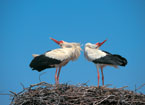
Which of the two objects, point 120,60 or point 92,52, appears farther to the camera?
point 92,52

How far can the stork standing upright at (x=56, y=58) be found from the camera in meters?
7.61

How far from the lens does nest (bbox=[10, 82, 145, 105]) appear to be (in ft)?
18.1

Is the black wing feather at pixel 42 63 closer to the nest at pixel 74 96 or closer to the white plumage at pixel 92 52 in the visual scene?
the white plumage at pixel 92 52

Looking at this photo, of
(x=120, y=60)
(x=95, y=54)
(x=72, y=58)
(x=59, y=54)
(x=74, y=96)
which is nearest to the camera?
(x=74, y=96)

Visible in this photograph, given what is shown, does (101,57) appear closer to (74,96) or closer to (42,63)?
(42,63)

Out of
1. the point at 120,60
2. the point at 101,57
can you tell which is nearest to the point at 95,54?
the point at 101,57

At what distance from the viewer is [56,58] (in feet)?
25.1

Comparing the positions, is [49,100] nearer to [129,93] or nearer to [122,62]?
[129,93]

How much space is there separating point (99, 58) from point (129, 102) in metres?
1.93

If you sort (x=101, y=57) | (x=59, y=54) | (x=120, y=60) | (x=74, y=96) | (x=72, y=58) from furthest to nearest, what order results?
(x=72, y=58) → (x=59, y=54) → (x=101, y=57) → (x=120, y=60) → (x=74, y=96)

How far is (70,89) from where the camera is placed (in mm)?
5812

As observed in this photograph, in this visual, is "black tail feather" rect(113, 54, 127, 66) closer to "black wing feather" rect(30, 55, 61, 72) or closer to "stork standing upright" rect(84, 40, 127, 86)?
"stork standing upright" rect(84, 40, 127, 86)

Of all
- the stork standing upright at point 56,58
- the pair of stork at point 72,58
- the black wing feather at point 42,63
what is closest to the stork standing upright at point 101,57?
the pair of stork at point 72,58

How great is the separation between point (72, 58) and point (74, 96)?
2642 millimetres
